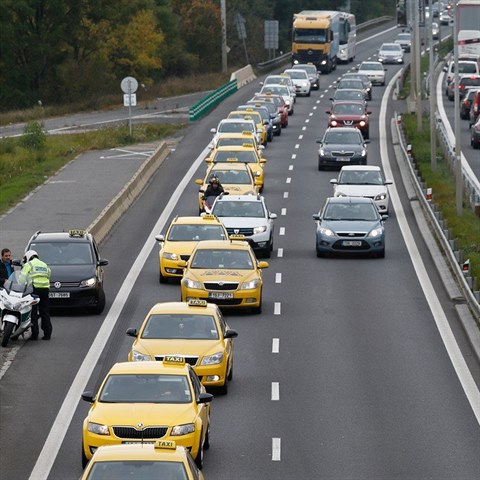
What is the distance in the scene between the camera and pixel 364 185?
4778 cm

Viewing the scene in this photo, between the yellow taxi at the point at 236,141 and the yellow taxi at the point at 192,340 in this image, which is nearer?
the yellow taxi at the point at 192,340

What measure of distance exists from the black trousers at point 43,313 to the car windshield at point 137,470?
13.1 meters

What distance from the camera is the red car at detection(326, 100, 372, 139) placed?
67.1 metres

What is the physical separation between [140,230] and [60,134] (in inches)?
1156

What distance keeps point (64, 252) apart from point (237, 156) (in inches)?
817

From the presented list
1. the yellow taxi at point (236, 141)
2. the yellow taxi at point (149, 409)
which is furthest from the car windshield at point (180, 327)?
the yellow taxi at point (236, 141)

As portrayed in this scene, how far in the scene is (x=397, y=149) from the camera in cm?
6450

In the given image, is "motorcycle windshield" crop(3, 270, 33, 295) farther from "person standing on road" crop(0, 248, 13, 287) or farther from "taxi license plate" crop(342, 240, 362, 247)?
"taxi license plate" crop(342, 240, 362, 247)

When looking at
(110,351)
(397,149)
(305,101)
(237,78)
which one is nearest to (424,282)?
(110,351)

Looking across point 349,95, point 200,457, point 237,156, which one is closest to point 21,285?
point 200,457

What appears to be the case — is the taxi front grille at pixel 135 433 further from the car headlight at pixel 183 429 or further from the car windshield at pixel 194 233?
the car windshield at pixel 194 233

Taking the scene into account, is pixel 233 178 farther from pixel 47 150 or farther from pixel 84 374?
pixel 84 374

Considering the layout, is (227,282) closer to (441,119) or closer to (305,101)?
(441,119)

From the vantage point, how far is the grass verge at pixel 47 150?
55688 mm
